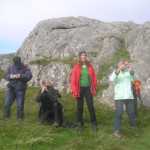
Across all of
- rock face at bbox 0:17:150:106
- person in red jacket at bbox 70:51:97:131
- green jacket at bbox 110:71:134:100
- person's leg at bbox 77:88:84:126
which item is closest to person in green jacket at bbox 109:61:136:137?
green jacket at bbox 110:71:134:100

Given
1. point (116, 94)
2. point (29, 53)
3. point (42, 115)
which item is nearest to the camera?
point (116, 94)

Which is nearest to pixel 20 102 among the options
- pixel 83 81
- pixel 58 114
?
pixel 58 114

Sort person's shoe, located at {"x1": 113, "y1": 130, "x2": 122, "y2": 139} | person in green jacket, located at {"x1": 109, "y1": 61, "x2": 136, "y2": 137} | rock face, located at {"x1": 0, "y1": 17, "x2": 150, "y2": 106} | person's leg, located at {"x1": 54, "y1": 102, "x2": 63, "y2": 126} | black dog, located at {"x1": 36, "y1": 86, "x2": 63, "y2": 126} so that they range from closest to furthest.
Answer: person's shoe, located at {"x1": 113, "y1": 130, "x2": 122, "y2": 139} < person in green jacket, located at {"x1": 109, "y1": 61, "x2": 136, "y2": 137} < person's leg, located at {"x1": 54, "y1": 102, "x2": 63, "y2": 126} < black dog, located at {"x1": 36, "y1": 86, "x2": 63, "y2": 126} < rock face, located at {"x1": 0, "y1": 17, "x2": 150, "y2": 106}

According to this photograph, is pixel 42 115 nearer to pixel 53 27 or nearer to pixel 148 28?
pixel 148 28

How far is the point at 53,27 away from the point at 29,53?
277cm

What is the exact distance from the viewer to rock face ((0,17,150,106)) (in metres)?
27.5

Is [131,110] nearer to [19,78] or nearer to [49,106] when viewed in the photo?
[49,106]

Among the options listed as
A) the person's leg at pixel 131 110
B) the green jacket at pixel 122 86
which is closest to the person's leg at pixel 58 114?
the green jacket at pixel 122 86

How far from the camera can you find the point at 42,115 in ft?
60.2

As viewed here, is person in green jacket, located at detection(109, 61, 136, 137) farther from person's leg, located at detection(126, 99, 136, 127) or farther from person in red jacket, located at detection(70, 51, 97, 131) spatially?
person in red jacket, located at detection(70, 51, 97, 131)

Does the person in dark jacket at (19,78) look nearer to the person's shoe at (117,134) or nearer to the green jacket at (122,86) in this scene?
the green jacket at (122,86)

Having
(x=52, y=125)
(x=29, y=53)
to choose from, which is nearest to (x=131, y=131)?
(x=52, y=125)

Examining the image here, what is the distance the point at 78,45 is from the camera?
31.1m

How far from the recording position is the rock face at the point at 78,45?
2745cm
